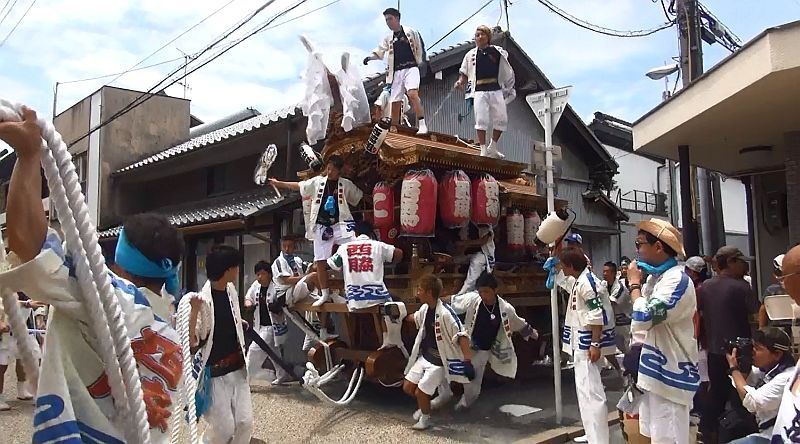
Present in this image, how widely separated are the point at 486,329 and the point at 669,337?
3.02 meters

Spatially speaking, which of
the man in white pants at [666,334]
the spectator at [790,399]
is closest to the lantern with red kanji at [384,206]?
the man in white pants at [666,334]

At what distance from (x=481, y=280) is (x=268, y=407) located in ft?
10.4

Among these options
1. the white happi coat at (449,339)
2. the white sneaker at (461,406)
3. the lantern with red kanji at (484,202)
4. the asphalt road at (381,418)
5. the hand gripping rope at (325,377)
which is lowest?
the asphalt road at (381,418)

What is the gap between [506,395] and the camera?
8344mm

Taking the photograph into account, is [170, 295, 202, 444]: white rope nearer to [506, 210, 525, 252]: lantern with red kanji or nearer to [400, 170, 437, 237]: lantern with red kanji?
[400, 170, 437, 237]: lantern with red kanji

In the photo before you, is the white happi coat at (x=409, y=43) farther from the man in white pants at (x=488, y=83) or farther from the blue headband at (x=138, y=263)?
the blue headband at (x=138, y=263)

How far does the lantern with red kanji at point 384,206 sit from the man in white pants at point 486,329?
146 cm

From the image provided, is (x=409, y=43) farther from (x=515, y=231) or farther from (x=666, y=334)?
(x=666, y=334)

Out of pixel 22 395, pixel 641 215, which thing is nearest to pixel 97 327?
pixel 22 395

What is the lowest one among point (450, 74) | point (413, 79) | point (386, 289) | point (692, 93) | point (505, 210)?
point (386, 289)

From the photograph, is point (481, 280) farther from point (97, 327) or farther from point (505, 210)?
point (97, 327)

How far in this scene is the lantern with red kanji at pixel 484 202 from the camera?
830 cm

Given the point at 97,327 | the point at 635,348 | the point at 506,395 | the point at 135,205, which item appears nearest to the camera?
the point at 97,327

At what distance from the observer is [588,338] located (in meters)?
5.57
